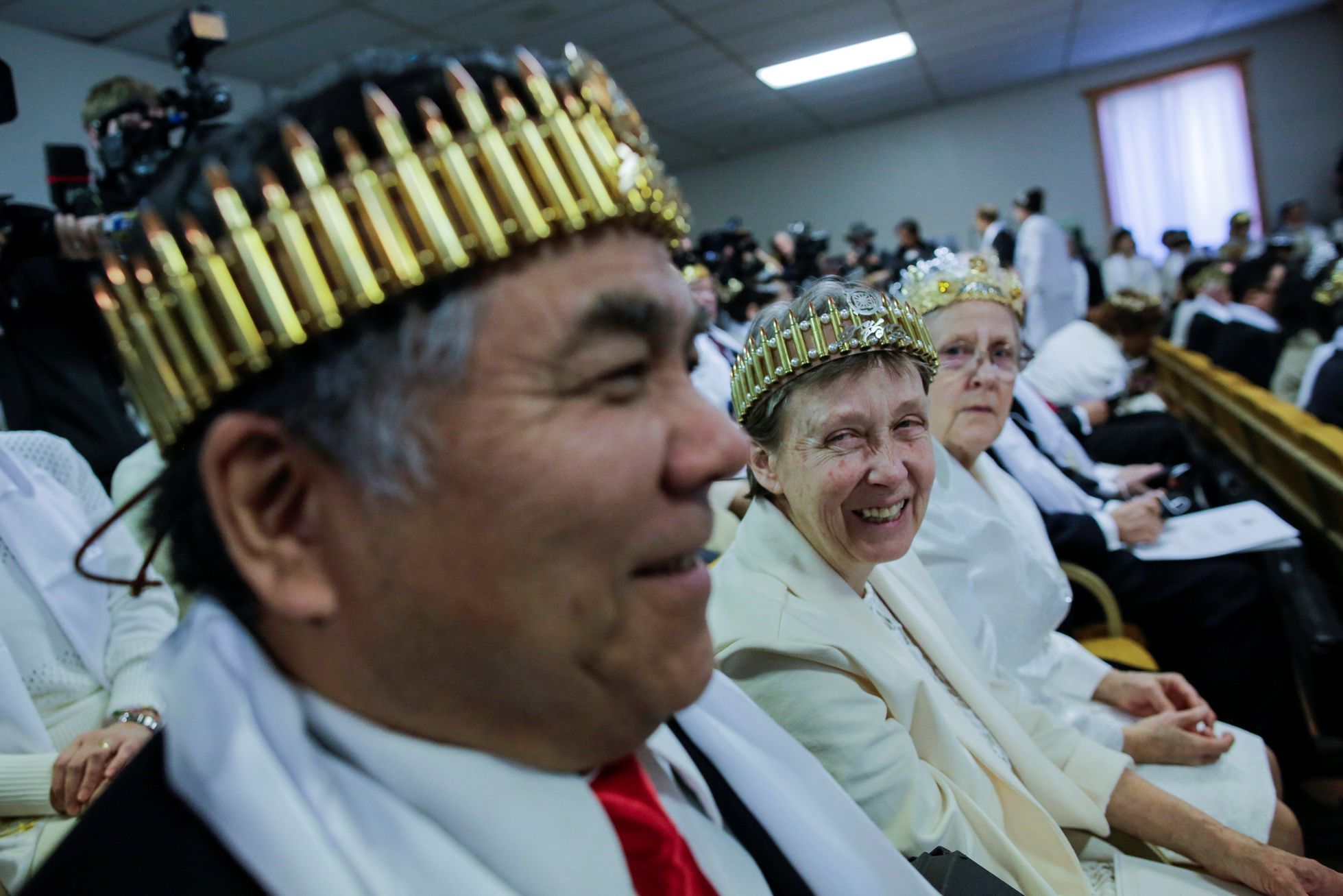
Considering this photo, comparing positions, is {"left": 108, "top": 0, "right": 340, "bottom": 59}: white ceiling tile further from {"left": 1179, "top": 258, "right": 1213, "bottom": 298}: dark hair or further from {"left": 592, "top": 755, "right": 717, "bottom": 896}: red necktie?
{"left": 1179, "top": 258, "right": 1213, "bottom": 298}: dark hair

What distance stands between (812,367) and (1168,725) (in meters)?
1.12

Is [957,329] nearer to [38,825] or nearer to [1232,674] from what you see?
[1232,674]

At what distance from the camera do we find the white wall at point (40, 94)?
14.9ft

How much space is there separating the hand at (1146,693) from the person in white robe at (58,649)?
6.64 feet

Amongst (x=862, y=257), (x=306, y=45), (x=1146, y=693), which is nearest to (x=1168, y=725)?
(x=1146, y=693)

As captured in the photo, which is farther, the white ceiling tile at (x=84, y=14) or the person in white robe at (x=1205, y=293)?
the person in white robe at (x=1205, y=293)

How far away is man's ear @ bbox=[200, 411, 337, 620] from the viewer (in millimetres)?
651

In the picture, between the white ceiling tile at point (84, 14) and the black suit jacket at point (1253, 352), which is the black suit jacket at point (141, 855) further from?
the black suit jacket at point (1253, 352)

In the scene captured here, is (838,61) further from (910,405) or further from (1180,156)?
(910,405)

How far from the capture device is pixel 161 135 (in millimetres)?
2176

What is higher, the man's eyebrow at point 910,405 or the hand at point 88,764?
the man's eyebrow at point 910,405

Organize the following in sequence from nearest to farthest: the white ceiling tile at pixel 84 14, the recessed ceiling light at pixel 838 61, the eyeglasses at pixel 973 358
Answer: the eyeglasses at pixel 973 358 → the white ceiling tile at pixel 84 14 → the recessed ceiling light at pixel 838 61

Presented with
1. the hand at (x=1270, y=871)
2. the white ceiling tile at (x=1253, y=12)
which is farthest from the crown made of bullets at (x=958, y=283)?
the white ceiling tile at (x=1253, y=12)

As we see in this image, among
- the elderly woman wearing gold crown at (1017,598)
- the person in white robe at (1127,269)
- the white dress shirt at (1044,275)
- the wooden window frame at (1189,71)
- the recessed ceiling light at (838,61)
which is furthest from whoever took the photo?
the wooden window frame at (1189,71)
